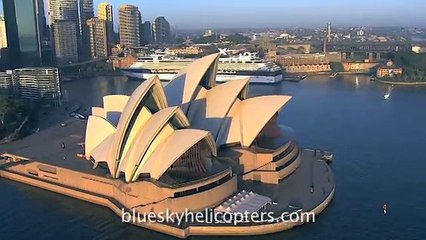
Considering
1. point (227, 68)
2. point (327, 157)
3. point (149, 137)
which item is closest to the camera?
point (149, 137)

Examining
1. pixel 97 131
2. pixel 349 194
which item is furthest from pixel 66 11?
pixel 349 194

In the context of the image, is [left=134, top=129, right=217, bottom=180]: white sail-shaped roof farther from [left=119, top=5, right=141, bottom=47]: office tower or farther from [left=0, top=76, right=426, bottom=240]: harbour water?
[left=119, top=5, right=141, bottom=47]: office tower

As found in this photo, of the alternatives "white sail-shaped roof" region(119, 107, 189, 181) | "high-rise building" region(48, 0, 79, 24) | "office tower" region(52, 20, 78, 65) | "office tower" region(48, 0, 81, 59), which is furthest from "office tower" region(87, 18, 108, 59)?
"white sail-shaped roof" region(119, 107, 189, 181)

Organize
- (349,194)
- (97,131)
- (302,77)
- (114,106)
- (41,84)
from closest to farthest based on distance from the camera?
(349,194), (97,131), (114,106), (41,84), (302,77)

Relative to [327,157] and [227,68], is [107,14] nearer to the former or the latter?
[227,68]

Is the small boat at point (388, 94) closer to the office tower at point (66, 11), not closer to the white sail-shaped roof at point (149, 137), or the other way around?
the white sail-shaped roof at point (149, 137)

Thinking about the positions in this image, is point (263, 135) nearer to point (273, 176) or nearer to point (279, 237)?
point (273, 176)
